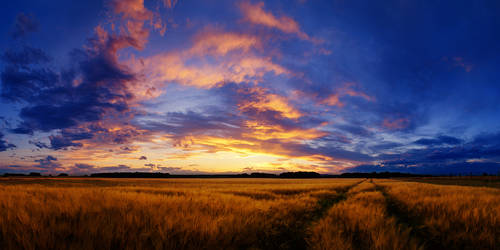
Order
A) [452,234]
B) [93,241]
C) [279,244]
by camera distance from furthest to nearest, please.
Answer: [452,234] < [279,244] < [93,241]

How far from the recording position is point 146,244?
2.67 m

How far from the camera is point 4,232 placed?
8.38 feet

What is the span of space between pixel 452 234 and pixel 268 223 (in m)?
3.71

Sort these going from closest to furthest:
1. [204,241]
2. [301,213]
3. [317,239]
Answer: [204,241] < [317,239] < [301,213]

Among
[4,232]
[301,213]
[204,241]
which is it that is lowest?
[301,213]

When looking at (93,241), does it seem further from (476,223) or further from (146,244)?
(476,223)

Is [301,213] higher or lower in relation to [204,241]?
lower

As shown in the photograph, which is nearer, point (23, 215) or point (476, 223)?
point (23, 215)

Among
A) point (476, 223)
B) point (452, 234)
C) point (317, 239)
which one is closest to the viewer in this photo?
point (317, 239)

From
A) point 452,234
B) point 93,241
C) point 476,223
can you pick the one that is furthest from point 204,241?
point 476,223

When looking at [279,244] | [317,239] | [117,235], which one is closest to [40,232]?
[117,235]

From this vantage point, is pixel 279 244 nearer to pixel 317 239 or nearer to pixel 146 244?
pixel 317 239

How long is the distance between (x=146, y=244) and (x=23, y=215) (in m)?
1.90

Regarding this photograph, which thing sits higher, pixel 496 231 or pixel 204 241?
pixel 204 241
